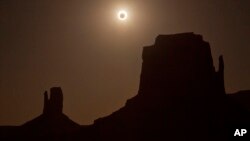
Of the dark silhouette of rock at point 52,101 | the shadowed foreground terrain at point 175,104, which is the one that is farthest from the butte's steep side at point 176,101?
the dark silhouette of rock at point 52,101

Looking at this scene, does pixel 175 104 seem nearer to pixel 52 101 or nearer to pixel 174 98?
pixel 174 98

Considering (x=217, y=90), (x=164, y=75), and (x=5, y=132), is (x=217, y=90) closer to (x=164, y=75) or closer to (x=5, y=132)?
(x=164, y=75)

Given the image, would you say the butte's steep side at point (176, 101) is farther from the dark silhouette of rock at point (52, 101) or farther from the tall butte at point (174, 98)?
the dark silhouette of rock at point (52, 101)

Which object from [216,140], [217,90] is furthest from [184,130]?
[217,90]

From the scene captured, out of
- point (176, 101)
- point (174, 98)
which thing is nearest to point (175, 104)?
point (176, 101)

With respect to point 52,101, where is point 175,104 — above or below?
above

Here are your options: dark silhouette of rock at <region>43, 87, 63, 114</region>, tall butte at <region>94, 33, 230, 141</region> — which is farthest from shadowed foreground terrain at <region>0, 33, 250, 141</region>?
dark silhouette of rock at <region>43, 87, 63, 114</region>

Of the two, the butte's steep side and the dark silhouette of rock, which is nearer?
the butte's steep side

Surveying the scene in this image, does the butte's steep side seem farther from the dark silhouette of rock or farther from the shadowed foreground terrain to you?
the dark silhouette of rock
